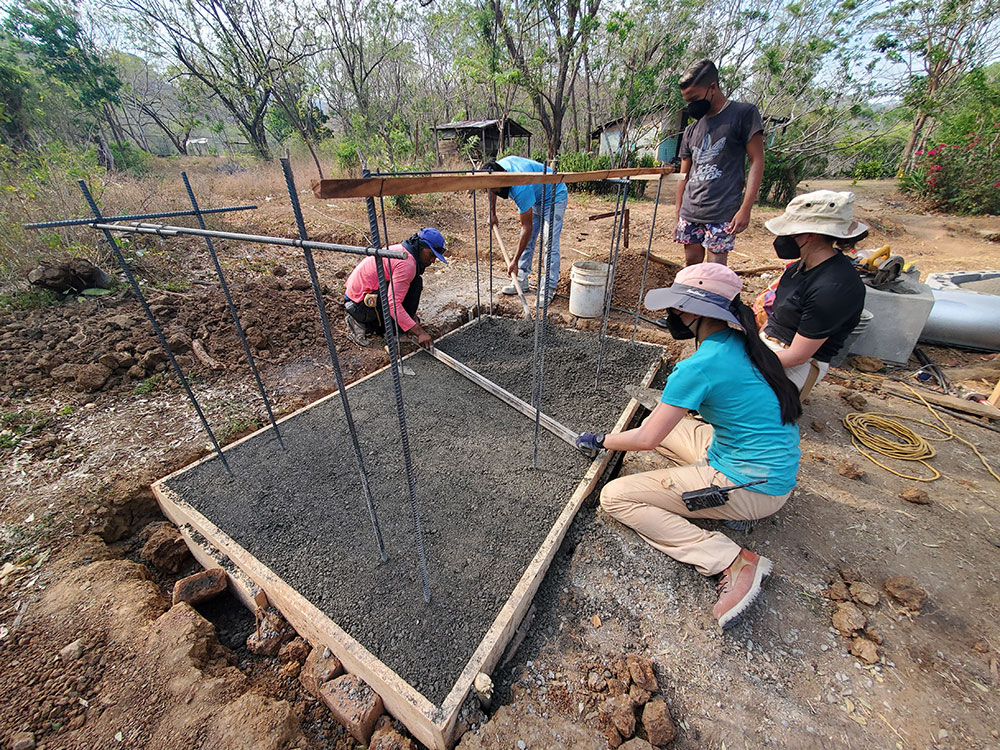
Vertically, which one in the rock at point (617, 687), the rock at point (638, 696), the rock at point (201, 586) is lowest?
the rock at point (201, 586)

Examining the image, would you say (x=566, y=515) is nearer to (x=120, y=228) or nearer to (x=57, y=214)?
(x=120, y=228)

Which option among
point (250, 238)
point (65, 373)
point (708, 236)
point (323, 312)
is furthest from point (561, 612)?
point (65, 373)

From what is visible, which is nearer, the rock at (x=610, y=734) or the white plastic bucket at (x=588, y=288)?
the rock at (x=610, y=734)

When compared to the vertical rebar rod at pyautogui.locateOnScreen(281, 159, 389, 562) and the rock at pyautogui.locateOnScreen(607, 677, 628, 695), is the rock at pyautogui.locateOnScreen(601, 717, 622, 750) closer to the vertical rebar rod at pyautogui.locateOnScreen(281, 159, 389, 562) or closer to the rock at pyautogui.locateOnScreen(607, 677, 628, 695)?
the rock at pyautogui.locateOnScreen(607, 677, 628, 695)

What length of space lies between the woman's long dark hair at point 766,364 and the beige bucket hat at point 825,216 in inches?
32.7

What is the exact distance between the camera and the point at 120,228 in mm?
1940

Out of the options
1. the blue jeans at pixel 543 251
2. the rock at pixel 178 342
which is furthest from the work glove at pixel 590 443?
Result: the rock at pixel 178 342

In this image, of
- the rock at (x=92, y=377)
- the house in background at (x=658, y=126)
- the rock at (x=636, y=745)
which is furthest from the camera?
the house in background at (x=658, y=126)

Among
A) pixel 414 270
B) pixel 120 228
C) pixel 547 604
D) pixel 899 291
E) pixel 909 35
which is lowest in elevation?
pixel 547 604

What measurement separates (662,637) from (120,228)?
3.13 meters

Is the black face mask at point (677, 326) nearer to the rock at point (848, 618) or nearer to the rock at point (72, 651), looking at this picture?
the rock at point (848, 618)

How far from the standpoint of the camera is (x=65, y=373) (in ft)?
11.0

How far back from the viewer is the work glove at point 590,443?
2.41m

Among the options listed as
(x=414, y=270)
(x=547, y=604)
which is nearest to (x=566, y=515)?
(x=547, y=604)
